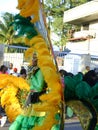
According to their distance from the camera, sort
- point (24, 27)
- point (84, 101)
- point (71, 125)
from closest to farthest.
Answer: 1. point (84, 101)
2. point (24, 27)
3. point (71, 125)

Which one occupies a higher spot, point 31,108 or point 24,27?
point 24,27

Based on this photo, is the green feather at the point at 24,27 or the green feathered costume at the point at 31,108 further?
the green feathered costume at the point at 31,108

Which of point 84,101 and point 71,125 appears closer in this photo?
point 84,101

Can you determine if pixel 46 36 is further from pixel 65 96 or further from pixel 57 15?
pixel 57 15

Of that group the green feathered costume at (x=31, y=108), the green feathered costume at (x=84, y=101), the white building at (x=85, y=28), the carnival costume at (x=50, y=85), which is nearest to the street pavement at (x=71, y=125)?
the green feathered costume at (x=31, y=108)

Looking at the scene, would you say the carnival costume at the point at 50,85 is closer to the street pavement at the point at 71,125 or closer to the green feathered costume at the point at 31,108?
the green feathered costume at the point at 31,108

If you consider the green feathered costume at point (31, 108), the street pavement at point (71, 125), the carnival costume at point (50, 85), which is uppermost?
the carnival costume at point (50, 85)

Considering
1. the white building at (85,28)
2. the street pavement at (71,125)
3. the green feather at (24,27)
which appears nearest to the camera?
the green feather at (24,27)

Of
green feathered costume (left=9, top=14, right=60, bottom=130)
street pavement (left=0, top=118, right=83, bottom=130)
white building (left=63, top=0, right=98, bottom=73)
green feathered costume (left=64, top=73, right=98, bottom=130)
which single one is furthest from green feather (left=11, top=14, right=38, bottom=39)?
white building (left=63, top=0, right=98, bottom=73)

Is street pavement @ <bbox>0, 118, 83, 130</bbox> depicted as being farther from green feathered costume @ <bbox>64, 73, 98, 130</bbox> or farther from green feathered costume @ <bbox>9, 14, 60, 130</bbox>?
green feathered costume @ <bbox>64, 73, 98, 130</bbox>

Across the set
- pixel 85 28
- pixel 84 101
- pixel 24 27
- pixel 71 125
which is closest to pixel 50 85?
pixel 84 101

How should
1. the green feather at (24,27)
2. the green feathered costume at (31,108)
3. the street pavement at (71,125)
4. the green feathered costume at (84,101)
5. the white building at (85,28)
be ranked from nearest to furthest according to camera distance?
the green feathered costume at (84,101)
the green feather at (24,27)
the green feathered costume at (31,108)
the street pavement at (71,125)
the white building at (85,28)

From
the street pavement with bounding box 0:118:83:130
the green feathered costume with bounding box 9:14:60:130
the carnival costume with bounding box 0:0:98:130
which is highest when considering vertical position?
the carnival costume with bounding box 0:0:98:130

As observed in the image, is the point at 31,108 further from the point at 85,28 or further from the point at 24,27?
the point at 85,28
